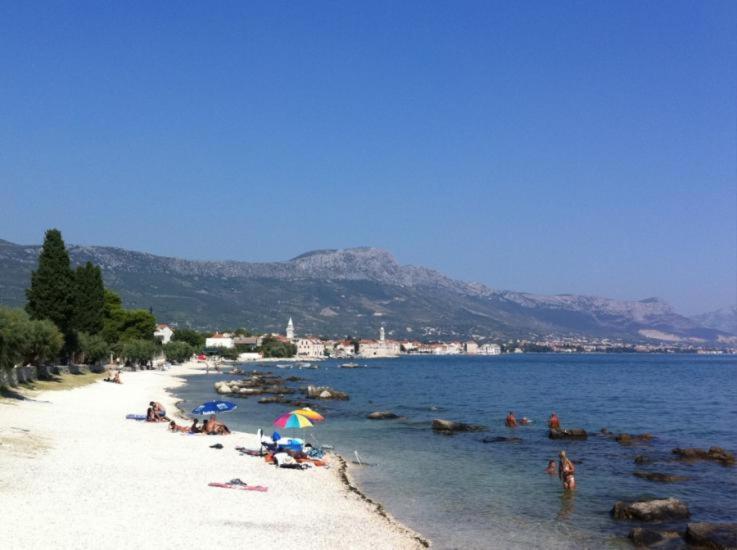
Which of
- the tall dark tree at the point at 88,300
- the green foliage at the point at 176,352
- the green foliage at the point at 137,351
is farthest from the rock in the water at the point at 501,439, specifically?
the green foliage at the point at 176,352

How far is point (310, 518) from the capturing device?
18.9 meters

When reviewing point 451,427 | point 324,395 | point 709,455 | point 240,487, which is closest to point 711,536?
point 240,487

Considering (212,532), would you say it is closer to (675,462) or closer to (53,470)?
(53,470)

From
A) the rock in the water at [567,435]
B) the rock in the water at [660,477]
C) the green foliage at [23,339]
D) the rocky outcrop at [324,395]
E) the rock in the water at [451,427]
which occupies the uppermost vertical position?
the green foliage at [23,339]

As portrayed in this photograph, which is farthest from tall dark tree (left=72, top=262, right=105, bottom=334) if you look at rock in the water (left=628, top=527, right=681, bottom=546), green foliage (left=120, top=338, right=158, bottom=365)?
rock in the water (left=628, top=527, right=681, bottom=546)

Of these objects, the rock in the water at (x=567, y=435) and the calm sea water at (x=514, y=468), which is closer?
the calm sea water at (x=514, y=468)

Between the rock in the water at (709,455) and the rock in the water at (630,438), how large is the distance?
16.1 ft

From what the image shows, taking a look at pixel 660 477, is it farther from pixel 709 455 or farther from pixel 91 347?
pixel 91 347

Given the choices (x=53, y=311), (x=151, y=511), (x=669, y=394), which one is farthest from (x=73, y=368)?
(x=669, y=394)

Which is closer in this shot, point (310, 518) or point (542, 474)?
point (310, 518)

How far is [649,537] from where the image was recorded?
18.7 metres

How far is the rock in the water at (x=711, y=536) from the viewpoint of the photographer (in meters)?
18.1

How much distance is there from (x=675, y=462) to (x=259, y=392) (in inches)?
2023

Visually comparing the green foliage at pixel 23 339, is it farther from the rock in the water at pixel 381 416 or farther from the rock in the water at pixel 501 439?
the rock in the water at pixel 501 439
